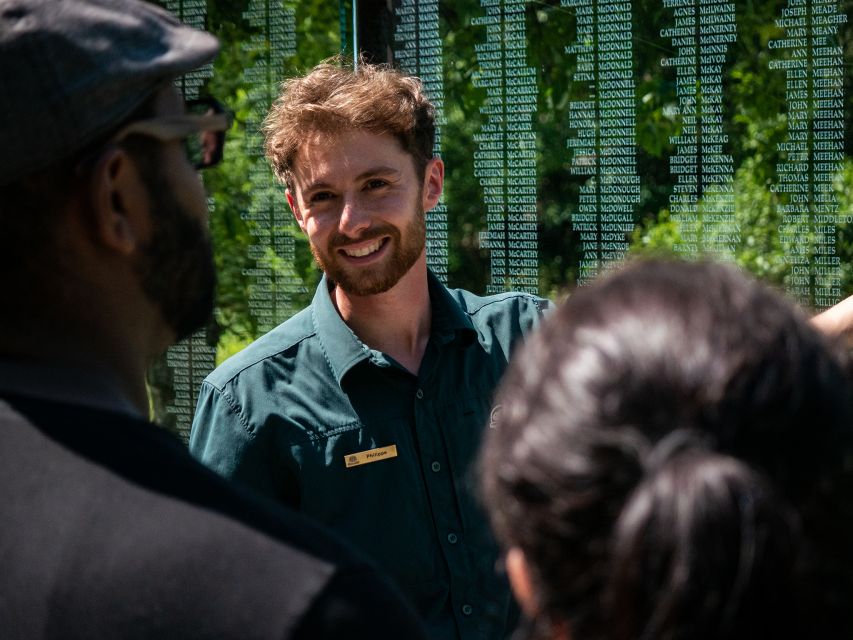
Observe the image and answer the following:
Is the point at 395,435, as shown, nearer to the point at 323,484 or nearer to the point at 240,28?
the point at 323,484

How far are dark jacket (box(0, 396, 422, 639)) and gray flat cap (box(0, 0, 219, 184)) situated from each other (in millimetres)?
356

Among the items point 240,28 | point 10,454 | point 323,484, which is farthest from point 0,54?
point 240,28

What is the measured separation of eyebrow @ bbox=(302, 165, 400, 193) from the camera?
2.52 metres

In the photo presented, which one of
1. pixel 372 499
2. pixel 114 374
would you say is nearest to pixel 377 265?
pixel 372 499

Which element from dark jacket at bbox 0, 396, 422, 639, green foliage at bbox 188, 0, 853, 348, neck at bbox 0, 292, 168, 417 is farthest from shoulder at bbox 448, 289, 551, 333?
dark jacket at bbox 0, 396, 422, 639

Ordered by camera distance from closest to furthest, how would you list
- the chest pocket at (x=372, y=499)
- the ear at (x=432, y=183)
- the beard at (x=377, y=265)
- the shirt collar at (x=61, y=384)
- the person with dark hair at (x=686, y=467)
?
the person with dark hair at (x=686, y=467)
the shirt collar at (x=61, y=384)
the chest pocket at (x=372, y=499)
the beard at (x=377, y=265)
the ear at (x=432, y=183)

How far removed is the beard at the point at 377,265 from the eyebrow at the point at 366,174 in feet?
0.41

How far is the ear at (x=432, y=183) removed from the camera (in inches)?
106

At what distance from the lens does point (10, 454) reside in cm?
111

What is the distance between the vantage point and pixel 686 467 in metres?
0.79

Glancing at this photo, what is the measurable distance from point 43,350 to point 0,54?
35 centimetres

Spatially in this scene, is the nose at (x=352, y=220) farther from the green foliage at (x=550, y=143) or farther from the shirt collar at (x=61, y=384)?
the shirt collar at (x=61, y=384)

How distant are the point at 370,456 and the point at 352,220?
59 cm

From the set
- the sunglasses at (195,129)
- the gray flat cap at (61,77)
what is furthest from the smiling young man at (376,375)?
the gray flat cap at (61,77)
